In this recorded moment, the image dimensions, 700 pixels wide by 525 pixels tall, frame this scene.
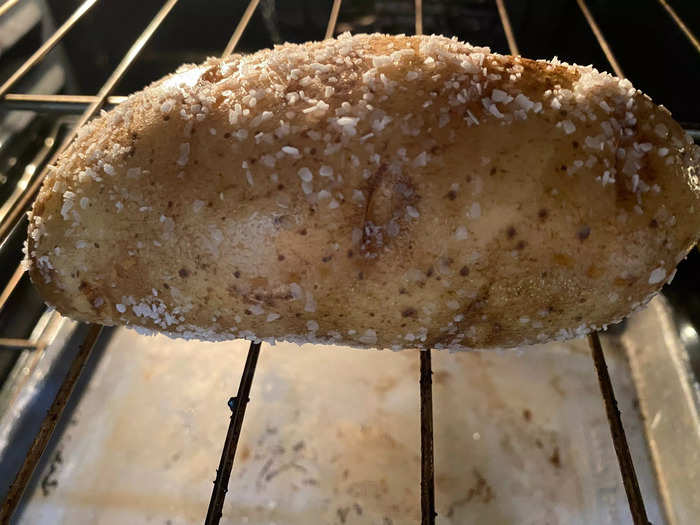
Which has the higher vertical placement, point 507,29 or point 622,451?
point 507,29

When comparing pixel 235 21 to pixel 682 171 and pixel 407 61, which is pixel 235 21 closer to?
pixel 407 61

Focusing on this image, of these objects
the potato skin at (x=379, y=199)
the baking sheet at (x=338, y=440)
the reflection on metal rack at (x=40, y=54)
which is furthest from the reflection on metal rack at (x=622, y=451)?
the reflection on metal rack at (x=40, y=54)

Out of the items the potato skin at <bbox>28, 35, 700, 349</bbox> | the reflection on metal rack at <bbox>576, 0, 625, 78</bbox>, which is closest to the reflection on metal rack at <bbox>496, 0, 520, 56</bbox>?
the reflection on metal rack at <bbox>576, 0, 625, 78</bbox>

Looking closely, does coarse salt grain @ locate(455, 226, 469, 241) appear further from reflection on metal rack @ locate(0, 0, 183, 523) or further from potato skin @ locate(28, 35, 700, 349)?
reflection on metal rack @ locate(0, 0, 183, 523)

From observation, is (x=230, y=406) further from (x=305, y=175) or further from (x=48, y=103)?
(x=48, y=103)

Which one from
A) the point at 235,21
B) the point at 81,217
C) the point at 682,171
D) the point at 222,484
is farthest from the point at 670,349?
the point at 235,21

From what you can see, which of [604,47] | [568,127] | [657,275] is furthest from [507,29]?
[657,275]

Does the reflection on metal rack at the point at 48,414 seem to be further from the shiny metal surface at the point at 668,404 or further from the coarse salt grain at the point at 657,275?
the shiny metal surface at the point at 668,404
